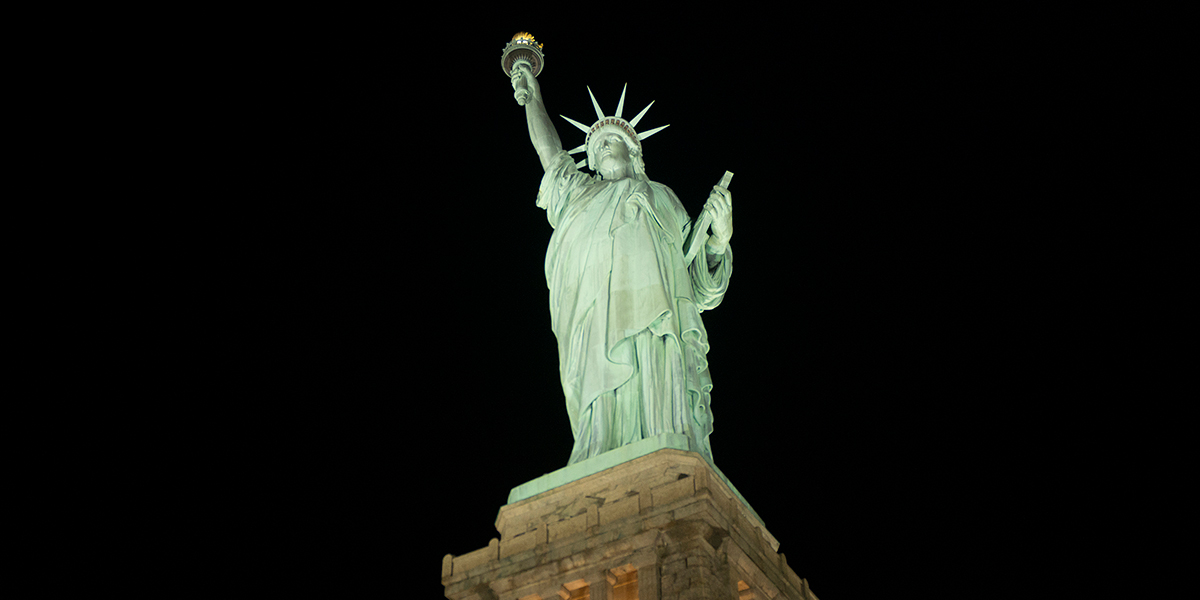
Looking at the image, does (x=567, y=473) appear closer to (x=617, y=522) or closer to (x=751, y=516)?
(x=617, y=522)

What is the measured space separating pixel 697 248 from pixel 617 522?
3.18 metres

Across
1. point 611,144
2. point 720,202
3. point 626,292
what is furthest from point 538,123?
point 626,292

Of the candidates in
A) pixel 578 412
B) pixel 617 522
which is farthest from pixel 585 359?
pixel 617 522

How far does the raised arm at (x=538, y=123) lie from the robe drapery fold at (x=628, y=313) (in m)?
0.66

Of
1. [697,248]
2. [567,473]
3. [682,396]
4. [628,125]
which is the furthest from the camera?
[628,125]

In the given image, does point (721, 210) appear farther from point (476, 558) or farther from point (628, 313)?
point (476, 558)

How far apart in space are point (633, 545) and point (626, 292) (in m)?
2.33

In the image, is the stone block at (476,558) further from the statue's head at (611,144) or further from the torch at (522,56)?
the torch at (522,56)

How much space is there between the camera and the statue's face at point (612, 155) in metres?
10.7

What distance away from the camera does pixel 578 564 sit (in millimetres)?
7570

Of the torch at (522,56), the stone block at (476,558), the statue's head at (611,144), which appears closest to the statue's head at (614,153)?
the statue's head at (611,144)

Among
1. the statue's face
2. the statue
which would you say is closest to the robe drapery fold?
the statue

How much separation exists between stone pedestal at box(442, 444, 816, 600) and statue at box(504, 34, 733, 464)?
1.71 ft

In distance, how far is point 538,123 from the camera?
11375 millimetres
